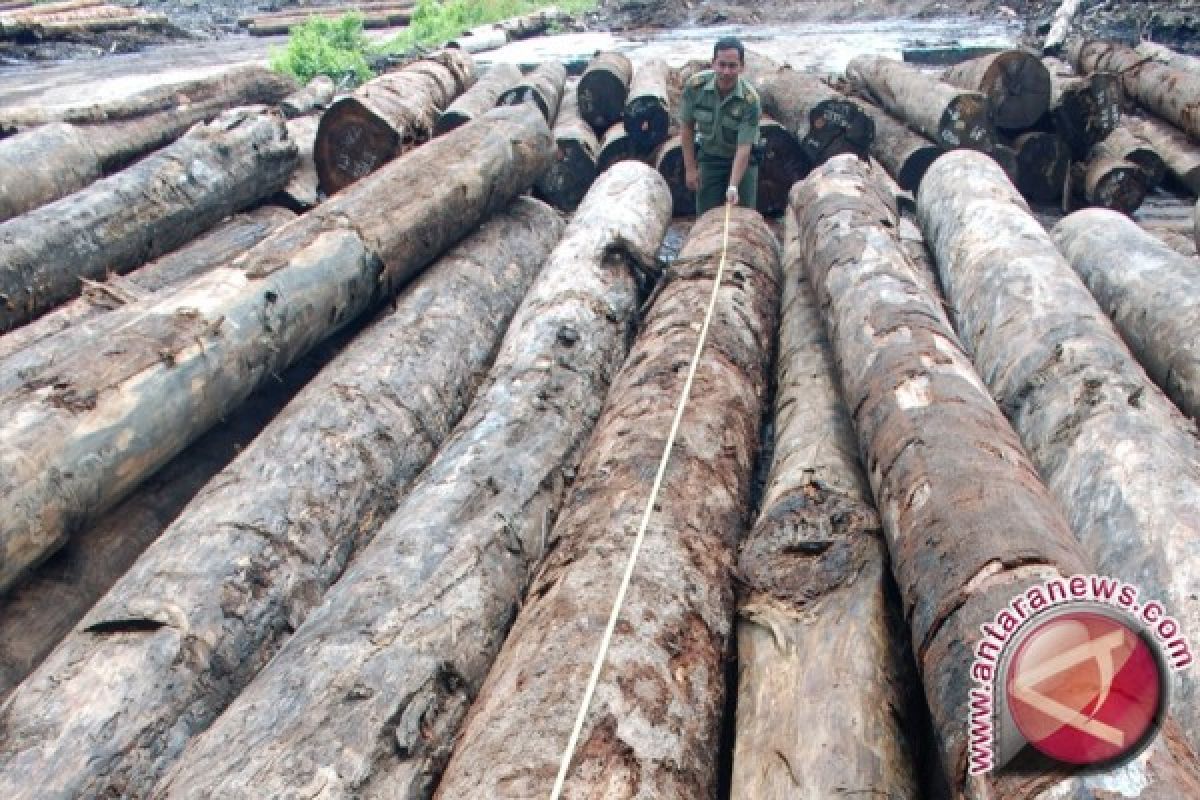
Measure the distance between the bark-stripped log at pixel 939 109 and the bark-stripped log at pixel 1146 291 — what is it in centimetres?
235

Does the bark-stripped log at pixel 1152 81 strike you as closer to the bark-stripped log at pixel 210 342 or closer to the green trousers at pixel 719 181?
the green trousers at pixel 719 181

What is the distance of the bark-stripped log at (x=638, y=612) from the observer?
2377mm

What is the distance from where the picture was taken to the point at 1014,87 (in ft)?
27.9

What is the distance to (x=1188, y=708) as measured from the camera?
247 cm

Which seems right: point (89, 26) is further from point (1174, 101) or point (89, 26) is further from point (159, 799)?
point (159, 799)

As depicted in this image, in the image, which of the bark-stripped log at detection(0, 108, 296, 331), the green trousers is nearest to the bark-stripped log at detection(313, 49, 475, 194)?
the bark-stripped log at detection(0, 108, 296, 331)

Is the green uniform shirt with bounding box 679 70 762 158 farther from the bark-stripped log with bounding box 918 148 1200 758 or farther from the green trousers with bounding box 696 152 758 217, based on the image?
the bark-stripped log with bounding box 918 148 1200 758

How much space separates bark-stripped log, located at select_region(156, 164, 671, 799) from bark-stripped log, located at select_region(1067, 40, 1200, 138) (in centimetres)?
732

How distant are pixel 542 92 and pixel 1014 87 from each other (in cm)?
465

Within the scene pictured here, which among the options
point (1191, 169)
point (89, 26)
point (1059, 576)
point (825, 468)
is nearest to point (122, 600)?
point (825, 468)

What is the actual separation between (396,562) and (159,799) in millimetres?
1033

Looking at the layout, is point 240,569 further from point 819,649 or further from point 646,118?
point 646,118

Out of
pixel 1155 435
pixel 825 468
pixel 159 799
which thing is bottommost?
pixel 159 799

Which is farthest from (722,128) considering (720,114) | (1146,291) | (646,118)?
(1146,291)
